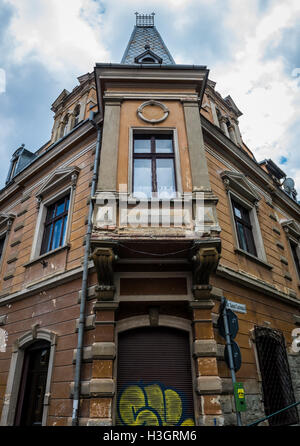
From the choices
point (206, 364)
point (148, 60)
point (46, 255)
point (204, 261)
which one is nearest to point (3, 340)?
point (46, 255)

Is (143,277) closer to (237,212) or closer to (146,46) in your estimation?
(237,212)

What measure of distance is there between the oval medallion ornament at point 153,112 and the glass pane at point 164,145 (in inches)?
18.1

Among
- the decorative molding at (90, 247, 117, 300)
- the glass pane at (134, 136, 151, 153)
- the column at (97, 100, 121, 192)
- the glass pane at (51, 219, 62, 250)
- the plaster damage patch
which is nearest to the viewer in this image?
the decorative molding at (90, 247, 117, 300)

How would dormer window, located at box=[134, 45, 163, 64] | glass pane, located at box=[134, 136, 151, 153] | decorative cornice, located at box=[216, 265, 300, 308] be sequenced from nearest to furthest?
decorative cornice, located at box=[216, 265, 300, 308]
glass pane, located at box=[134, 136, 151, 153]
dormer window, located at box=[134, 45, 163, 64]

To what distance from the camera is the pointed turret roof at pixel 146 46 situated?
10133 millimetres

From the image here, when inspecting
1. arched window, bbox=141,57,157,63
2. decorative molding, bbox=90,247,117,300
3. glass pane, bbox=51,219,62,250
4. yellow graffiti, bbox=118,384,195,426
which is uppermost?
arched window, bbox=141,57,157,63

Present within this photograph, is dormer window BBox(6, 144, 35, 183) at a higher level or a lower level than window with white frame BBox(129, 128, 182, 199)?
higher

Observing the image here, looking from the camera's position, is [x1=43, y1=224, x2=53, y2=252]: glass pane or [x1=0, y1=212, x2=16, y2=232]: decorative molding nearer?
[x1=43, y1=224, x2=53, y2=252]: glass pane

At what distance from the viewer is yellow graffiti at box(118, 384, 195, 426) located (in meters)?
5.25

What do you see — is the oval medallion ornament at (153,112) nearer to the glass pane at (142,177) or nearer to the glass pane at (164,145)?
the glass pane at (164,145)

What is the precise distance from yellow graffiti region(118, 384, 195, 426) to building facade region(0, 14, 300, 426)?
0.06 ft

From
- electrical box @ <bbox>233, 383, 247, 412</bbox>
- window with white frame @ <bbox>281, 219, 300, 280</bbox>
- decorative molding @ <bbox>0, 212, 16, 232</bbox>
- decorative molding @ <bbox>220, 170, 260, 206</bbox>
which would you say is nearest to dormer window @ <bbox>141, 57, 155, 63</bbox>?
decorative molding @ <bbox>220, 170, 260, 206</bbox>

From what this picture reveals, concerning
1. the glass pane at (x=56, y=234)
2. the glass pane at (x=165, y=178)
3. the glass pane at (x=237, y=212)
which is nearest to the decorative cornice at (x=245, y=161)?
the glass pane at (x=237, y=212)

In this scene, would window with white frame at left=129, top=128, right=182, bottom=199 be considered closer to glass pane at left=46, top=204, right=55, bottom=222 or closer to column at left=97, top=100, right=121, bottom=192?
column at left=97, top=100, right=121, bottom=192
